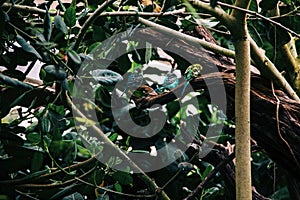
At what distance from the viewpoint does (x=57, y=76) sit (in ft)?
1.86

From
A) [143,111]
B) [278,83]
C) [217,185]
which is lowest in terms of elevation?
[217,185]

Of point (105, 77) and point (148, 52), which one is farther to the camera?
point (148, 52)

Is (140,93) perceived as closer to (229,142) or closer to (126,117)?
(126,117)

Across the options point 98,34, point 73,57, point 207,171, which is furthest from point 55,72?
→ point 207,171

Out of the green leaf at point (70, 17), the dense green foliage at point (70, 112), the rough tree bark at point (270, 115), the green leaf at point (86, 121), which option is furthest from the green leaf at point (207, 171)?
the green leaf at point (70, 17)

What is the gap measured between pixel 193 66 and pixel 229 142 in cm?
18

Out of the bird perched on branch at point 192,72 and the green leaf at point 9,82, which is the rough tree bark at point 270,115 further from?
the green leaf at point 9,82

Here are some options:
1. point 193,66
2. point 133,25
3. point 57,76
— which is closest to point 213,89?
point 193,66

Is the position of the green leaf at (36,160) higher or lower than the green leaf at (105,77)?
lower

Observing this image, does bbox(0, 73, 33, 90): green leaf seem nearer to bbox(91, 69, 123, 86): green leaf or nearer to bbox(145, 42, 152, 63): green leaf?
bbox(91, 69, 123, 86): green leaf

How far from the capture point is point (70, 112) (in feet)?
2.57

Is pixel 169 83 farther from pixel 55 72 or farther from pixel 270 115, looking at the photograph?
pixel 55 72

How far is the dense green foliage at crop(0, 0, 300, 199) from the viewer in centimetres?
62

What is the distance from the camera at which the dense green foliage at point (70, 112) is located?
617 millimetres
